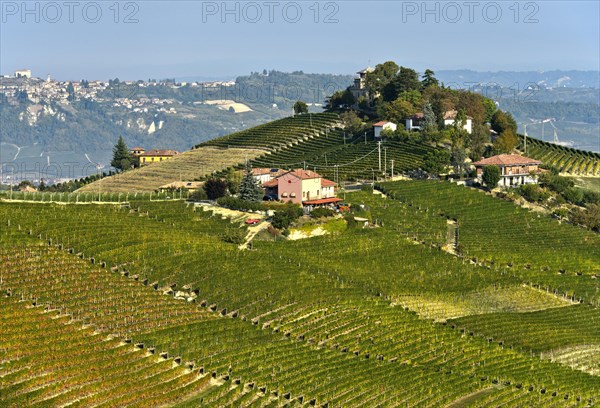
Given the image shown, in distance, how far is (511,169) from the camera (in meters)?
104

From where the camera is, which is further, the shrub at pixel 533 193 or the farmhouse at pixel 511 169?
the farmhouse at pixel 511 169

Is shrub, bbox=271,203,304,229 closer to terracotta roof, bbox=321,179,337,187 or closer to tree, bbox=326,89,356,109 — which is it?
terracotta roof, bbox=321,179,337,187

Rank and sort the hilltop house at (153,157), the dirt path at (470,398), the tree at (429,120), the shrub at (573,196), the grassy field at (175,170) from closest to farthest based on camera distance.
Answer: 1. the dirt path at (470,398)
2. the shrub at (573,196)
3. the grassy field at (175,170)
4. the tree at (429,120)
5. the hilltop house at (153,157)

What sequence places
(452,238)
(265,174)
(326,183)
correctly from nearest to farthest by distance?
(452,238), (326,183), (265,174)

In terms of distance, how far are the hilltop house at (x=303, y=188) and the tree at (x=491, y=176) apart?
1884 cm

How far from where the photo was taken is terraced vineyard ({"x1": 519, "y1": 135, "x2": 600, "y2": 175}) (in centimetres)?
11631

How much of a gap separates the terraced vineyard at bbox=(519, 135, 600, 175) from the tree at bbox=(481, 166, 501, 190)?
54.6ft

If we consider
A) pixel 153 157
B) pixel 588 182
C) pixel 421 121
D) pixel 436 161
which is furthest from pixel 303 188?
pixel 153 157

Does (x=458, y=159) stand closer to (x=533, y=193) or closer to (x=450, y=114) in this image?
(x=533, y=193)

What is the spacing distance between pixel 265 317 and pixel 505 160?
51534 millimetres

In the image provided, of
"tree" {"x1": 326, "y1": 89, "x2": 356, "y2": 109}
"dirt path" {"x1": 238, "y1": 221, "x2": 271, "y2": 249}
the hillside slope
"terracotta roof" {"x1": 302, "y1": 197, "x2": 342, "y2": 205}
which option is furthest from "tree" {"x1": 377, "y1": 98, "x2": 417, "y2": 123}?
"dirt path" {"x1": 238, "y1": 221, "x2": 271, "y2": 249}

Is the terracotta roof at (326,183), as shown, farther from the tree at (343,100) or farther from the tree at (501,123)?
the tree at (343,100)

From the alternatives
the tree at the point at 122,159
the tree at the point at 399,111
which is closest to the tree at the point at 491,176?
the tree at the point at 399,111

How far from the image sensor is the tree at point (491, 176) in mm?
100125
